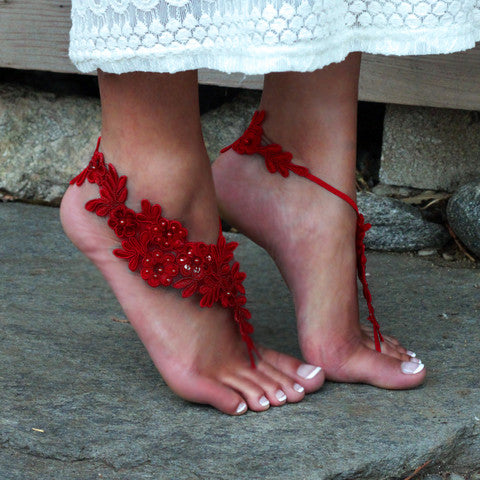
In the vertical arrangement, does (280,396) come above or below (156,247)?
below

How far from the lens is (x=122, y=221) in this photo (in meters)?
1.10

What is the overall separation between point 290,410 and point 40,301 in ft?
2.16

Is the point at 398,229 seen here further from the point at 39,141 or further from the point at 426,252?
the point at 39,141

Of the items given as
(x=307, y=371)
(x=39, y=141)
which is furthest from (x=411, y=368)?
(x=39, y=141)

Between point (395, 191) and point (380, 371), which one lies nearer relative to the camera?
point (380, 371)

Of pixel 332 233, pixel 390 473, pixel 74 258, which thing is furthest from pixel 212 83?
pixel 390 473

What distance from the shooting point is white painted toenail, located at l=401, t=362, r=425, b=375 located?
3.83ft

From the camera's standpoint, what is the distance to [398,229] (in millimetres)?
1908

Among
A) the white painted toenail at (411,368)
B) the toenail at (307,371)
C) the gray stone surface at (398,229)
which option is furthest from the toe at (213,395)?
the gray stone surface at (398,229)

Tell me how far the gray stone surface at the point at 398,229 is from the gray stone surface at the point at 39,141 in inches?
34.6

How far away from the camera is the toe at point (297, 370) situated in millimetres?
1156

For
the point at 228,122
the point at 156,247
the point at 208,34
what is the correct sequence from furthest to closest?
the point at 228,122
the point at 156,247
the point at 208,34

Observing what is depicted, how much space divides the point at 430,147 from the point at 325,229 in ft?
2.88

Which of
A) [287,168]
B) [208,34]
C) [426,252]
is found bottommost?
[426,252]
